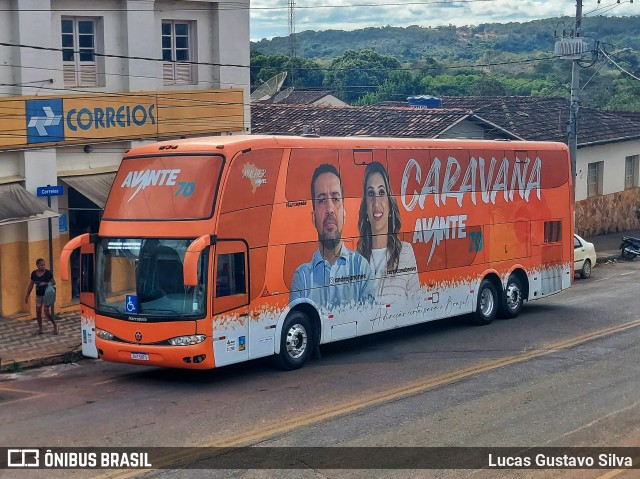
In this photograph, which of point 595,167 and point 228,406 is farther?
point 595,167

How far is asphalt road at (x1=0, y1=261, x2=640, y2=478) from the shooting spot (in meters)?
12.0

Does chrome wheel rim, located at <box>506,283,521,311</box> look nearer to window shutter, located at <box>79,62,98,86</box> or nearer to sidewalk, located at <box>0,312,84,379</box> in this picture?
sidewalk, located at <box>0,312,84,379</box>

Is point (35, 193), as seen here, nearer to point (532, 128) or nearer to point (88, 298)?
point (88, 298)

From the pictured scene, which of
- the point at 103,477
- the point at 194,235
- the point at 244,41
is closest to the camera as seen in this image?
the point at 103,477

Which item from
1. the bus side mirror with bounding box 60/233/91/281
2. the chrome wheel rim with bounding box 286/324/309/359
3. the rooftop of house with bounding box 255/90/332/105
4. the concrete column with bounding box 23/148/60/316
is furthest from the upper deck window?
the rooftop of house with bounding box 255/90/332/105

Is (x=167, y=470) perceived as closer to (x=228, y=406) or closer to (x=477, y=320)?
(x=228, y=406)

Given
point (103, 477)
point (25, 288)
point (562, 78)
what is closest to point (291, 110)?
point (25, 288)

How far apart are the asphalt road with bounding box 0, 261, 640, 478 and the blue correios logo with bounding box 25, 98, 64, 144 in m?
5.90

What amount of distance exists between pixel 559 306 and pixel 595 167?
18.6 metres

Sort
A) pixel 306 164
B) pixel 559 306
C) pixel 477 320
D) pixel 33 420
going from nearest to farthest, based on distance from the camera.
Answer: pixel 33 420
pixel 306 164
pixel 477 320
pixel 559 306

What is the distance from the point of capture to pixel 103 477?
10453 millimetres

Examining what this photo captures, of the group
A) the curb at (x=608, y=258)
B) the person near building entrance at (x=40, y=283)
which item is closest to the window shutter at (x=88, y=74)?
the person near building entrance at (x=40, y=283)

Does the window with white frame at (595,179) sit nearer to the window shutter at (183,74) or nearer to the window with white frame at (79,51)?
the window shutter at (183,74)

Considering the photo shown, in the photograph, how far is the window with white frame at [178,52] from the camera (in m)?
24.2
